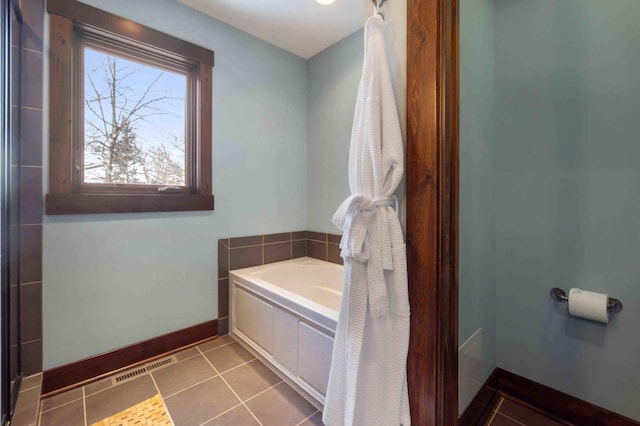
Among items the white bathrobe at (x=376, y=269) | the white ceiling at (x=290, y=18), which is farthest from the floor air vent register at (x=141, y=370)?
the white ceiling at (x=290, y=18)

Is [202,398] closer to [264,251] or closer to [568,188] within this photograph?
[264,251]

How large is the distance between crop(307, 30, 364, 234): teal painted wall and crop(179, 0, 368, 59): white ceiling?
0.50 feet

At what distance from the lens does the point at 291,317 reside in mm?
1628

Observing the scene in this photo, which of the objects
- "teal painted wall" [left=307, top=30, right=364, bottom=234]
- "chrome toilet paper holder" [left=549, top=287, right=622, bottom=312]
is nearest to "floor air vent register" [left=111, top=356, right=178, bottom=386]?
"teal painted wall" [left=307, top=30, right=364, bottom=234]

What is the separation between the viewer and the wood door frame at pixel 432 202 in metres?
0.93

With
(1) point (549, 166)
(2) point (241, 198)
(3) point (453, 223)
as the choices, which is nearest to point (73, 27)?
(2) point (241, 198)

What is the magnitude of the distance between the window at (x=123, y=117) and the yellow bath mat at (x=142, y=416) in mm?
1120

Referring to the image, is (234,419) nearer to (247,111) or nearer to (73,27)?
(247,111)

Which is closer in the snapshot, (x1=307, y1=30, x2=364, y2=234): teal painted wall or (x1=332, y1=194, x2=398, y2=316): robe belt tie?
(x1=332, y1=194, x2=398, y2=316): robe belt tie

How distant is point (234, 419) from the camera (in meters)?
1.36

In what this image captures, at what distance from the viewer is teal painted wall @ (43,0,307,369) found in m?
1.58

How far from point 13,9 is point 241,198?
1.54 metres

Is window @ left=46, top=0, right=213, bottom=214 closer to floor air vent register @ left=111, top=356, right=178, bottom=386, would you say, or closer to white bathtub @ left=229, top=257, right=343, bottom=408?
white bathtub @ left=229, top=257, right=343, bottom=408

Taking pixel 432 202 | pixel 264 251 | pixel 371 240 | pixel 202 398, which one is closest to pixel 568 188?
pixel 432 202
